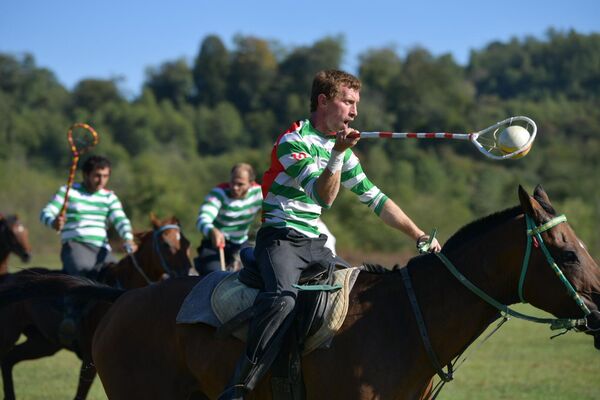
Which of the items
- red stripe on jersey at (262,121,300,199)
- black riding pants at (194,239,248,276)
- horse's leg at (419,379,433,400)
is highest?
red stripe on jersey at (262,121,300,199)

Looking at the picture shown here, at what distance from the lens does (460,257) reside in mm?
5289

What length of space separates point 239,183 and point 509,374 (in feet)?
16.6

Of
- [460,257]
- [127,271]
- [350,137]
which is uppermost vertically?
[350,137]

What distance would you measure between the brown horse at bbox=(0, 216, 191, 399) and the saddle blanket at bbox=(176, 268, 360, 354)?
87.6 inches

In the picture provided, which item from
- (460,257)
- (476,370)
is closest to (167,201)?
(476,370)

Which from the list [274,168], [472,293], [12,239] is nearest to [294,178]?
[274,168]

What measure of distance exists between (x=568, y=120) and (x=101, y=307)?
3290 inches

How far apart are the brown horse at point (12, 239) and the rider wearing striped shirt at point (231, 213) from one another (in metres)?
3.80

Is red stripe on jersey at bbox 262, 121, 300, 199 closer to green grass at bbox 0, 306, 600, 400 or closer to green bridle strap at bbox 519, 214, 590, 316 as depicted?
green bridle strap at bbox 519, 214, 590, 316

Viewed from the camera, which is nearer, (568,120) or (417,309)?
(417,309)

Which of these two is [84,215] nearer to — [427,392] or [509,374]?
[427,392]

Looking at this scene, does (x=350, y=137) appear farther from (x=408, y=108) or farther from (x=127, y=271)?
(x=408, y=108)

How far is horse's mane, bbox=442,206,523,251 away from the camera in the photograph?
5262mm

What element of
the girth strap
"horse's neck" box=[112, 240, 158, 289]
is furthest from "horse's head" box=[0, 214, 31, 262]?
the girth strap
